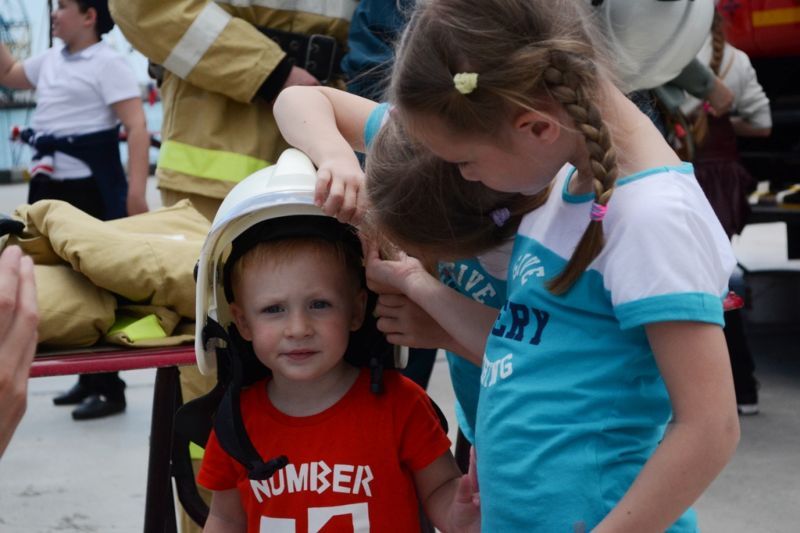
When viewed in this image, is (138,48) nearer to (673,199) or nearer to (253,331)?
(253,331)

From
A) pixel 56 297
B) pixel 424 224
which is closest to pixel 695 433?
pixel 424 224

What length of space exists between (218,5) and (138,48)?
0.22 meters

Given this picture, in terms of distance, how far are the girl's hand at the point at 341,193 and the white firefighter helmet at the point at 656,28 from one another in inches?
32.8

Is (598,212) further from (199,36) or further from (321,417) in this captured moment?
(199,36)

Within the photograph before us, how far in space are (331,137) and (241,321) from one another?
1.21 feet

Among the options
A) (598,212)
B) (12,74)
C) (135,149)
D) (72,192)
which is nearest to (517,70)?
(598,212)

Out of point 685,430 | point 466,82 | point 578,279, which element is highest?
point 466,82

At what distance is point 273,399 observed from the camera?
209 centimetres

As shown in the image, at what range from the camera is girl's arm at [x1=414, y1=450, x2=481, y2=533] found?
1955 mm

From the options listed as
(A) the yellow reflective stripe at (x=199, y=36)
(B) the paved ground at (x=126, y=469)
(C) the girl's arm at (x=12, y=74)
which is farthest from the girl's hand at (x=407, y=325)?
(C) the girl's arm at (x=12, y=74)

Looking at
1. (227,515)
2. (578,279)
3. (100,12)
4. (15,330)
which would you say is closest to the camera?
(15,330)

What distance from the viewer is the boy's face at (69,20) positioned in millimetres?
4727

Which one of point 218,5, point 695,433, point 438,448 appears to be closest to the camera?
point 695,433

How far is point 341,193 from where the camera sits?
1818 millimetres
